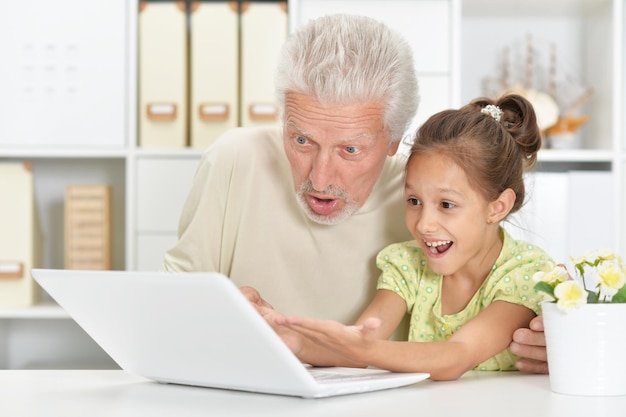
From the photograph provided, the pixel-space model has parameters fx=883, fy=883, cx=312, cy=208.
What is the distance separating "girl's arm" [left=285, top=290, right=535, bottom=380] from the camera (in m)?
0.90

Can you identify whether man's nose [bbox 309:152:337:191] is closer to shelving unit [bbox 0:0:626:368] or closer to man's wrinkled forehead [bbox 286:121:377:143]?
man's wrinkled forehead [bbox 286:121:377:143]

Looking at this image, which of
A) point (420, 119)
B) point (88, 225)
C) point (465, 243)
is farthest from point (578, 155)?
point (88, 225)

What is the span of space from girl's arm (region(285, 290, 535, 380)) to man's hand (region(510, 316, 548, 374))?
0.09 feet

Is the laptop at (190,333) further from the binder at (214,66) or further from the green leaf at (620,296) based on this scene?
the binder at (214,66)

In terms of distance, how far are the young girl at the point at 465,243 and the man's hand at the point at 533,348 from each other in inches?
1.1

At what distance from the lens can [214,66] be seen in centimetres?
247

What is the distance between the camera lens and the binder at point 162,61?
2.47m

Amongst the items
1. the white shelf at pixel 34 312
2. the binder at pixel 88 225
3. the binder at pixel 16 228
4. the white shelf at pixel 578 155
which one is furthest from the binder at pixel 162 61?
the white shelf at pixel 578 155

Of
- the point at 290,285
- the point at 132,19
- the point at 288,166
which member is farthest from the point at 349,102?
the point at 132,19

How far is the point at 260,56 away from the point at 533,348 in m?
1.51

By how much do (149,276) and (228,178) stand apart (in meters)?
0.79

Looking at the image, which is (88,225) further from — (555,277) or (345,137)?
(555,277)

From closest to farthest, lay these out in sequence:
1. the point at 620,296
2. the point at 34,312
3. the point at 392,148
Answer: the point at 620,296 → the point at 392,148 → the point at 34,312

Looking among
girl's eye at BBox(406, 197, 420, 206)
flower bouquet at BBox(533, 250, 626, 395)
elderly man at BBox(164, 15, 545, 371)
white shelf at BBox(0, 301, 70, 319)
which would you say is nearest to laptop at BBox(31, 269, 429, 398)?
flower bouquet at BBox(533, 250, 626, 395)
